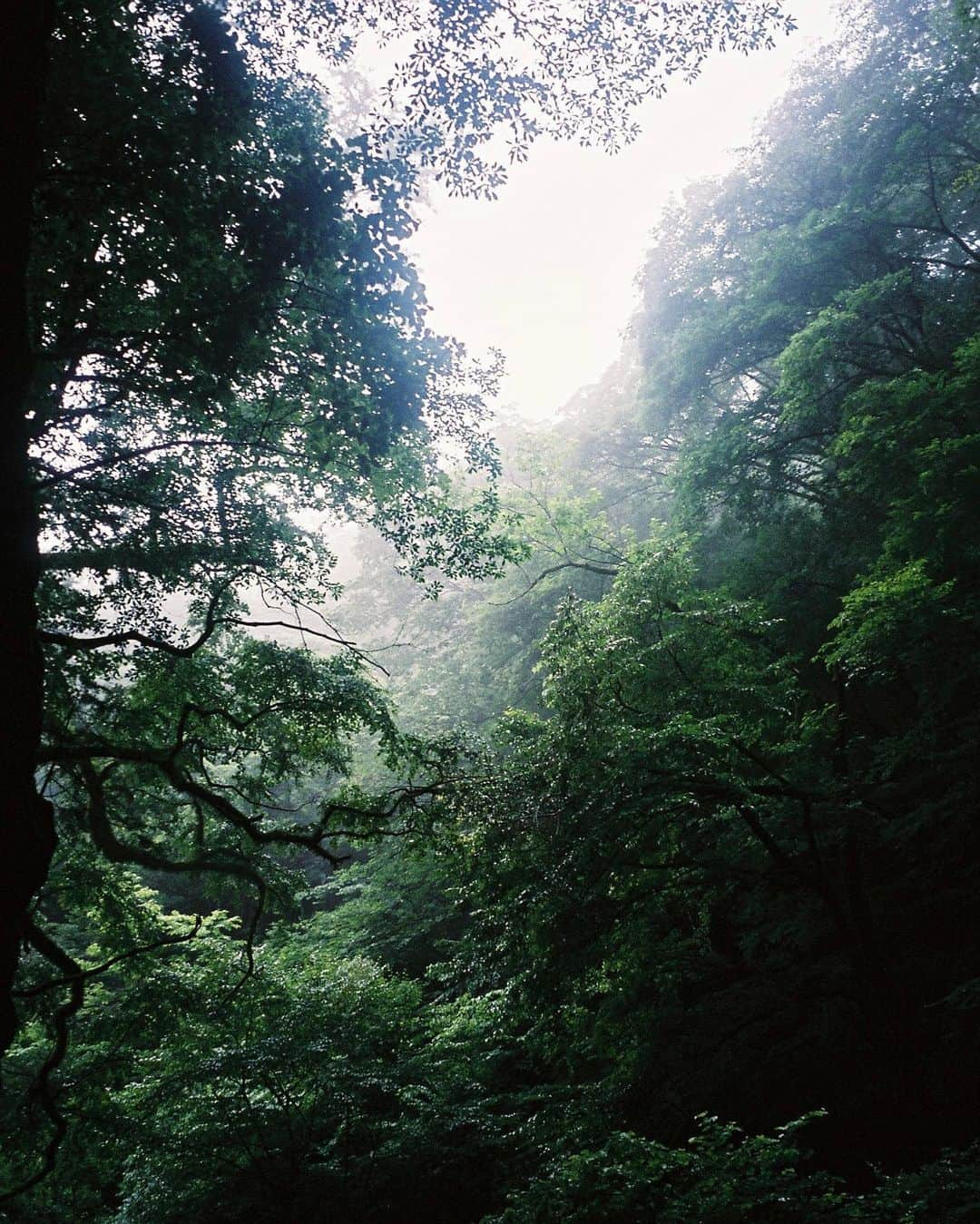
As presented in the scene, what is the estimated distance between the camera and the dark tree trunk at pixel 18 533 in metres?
1.67

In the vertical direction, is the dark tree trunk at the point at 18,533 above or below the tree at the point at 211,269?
below

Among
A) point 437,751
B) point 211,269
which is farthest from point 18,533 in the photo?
point 437,751

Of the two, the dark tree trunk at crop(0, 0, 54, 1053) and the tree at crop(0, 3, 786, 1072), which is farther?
the tree at crop(0, 3, 786, 1072)

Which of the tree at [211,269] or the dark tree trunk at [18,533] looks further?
the tree at [211,269]

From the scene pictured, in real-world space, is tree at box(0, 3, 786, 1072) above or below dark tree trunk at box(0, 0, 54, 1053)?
above

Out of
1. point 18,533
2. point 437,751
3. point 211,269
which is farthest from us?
point 437,751

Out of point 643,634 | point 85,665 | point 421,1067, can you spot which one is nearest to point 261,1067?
point 421,1067

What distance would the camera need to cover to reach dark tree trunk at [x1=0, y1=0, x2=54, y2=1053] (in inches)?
65.6

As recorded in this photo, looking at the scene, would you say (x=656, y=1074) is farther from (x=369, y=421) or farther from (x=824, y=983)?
(x=369, y=421)

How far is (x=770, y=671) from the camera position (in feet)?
21.7

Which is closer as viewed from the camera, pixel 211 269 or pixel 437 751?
pixel 211 269

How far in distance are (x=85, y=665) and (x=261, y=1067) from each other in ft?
12.7

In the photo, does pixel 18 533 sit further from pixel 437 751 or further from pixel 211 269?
pixel 437 751

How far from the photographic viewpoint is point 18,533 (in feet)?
6.10
